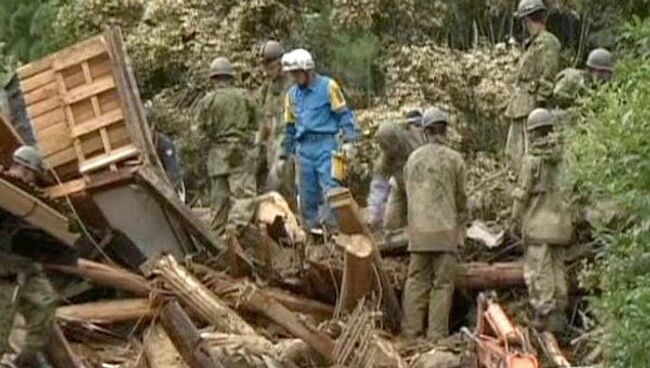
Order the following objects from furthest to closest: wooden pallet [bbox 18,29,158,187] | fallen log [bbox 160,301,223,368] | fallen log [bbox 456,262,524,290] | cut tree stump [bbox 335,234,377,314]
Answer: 1. wooden pallet [bbox 18,29,158,187]
2. fallen log [bbox 456,262,524,290]
3. cut tree stump [bbox 335,234,377,314]
4. fallen log [bbox 160,301,223,368]

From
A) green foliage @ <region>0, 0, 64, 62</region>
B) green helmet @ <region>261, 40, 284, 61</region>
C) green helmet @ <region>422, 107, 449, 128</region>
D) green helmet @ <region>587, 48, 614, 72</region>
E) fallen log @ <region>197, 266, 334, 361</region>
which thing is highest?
green helmet @ <region>587, 48, 614, 72</region>

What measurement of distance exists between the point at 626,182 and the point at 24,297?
5.26m

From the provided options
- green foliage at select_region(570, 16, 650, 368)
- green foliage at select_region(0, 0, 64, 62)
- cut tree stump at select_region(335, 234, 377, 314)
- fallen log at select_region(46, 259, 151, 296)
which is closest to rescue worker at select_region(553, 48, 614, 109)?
cut tree stump at select_region(335, 234, 377, 314)

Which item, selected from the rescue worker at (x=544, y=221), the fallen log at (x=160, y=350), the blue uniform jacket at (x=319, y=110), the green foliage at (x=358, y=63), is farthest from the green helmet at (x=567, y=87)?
the green foliage at (x=358, y=63)

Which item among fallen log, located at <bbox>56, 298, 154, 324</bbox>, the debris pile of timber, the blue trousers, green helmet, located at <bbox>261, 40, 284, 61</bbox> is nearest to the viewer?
the debris pile of timber

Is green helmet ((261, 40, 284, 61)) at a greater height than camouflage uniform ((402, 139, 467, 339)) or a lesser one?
greater

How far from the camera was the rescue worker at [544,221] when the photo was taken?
14539 millimetres

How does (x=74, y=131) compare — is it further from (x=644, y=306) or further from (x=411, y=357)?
(x=644, y=306)

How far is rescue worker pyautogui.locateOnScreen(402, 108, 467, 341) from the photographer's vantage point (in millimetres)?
15062

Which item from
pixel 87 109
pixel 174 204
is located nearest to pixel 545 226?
pixel 174 204

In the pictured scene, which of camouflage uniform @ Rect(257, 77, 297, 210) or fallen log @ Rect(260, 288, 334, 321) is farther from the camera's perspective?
camouflage uniform @ Rect(257, 77, 297, 210)

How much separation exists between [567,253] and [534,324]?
2.50 ft

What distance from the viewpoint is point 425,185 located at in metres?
15.1

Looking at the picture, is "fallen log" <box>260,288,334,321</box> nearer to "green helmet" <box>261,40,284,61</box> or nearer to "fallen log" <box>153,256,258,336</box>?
"fallen log" <box>153,256,258,336</box>
